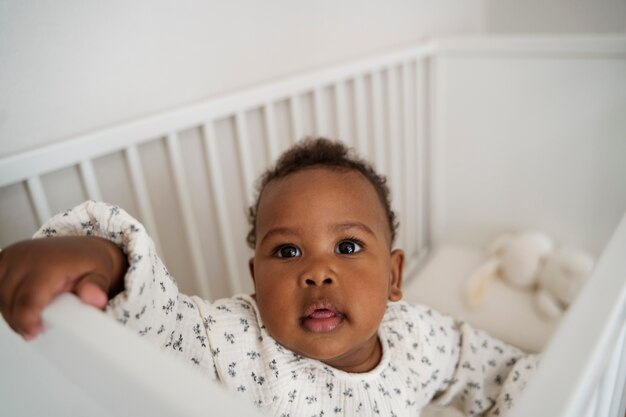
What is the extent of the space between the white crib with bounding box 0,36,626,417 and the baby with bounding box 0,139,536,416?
0.37ft

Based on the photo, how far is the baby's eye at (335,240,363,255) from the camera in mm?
632

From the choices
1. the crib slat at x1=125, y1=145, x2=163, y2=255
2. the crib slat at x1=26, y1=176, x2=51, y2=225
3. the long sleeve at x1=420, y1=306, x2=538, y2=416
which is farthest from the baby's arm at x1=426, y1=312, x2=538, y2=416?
the crib slat at x1=26, y1=176, x2=51, y2=225

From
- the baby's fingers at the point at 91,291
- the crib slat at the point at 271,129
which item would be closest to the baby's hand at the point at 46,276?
the baby's fingers at the point at 91,291

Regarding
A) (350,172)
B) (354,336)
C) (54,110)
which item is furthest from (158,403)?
(54,110)

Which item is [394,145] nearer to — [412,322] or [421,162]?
[421,162]

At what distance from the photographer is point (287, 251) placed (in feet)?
2.06

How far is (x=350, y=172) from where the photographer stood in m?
0.68

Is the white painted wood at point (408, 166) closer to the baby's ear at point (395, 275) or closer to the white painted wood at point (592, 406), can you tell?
the baby's ear at point (395, 275)

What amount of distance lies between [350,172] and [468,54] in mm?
777

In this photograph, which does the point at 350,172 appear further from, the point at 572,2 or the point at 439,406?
the point at 572,2

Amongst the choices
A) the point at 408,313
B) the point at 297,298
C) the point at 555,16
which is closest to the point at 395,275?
the point at 408,313

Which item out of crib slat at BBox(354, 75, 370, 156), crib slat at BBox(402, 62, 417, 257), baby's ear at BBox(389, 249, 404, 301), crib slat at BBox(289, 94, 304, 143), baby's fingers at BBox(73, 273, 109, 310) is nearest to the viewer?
baby's fingers at BBox(73, 273, 109, 310)

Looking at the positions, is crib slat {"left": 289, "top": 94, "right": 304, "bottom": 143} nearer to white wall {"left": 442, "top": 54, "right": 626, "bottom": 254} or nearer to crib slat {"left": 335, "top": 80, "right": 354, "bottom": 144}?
crib slat {"left": 335, "top": 80, "right": 354, "bottom": 144}

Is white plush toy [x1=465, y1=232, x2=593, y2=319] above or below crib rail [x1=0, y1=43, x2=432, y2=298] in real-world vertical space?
below
